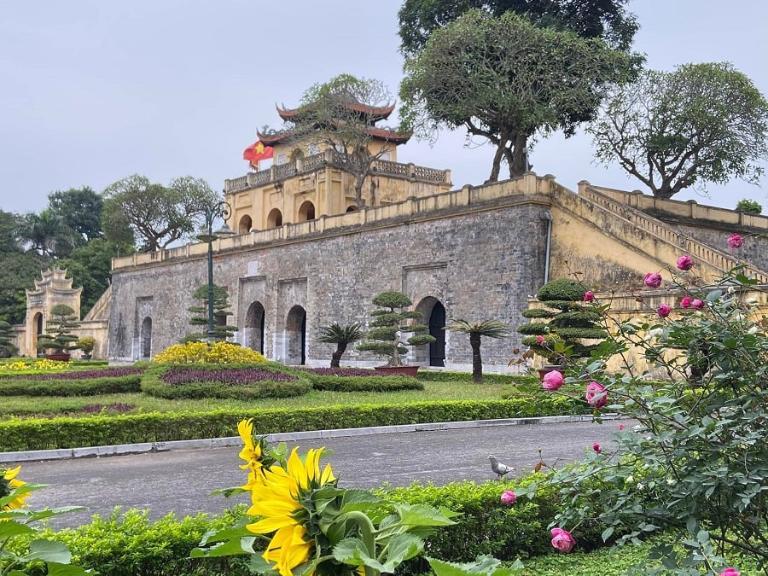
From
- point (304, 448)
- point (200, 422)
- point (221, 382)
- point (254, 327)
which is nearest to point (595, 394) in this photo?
point (304, 448)

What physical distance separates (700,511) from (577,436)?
828 centimetres

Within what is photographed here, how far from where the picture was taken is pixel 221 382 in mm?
14742

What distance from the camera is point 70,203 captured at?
2734 inches

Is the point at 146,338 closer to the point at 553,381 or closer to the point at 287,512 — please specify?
the point at 553,381

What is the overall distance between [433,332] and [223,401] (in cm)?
1251

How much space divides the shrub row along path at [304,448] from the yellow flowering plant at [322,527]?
173 inches

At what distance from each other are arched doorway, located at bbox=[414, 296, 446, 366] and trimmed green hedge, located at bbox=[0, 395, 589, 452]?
12.2 m

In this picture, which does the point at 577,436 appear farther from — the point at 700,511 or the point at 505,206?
the point at 505,206

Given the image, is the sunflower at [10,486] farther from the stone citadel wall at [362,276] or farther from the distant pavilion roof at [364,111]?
the distant pavilion roof at [364,111]

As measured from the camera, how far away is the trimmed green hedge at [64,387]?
1482 centimetres

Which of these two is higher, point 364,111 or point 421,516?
point 364,111

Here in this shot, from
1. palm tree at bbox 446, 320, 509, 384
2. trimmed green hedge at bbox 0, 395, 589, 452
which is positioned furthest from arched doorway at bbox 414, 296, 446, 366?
trimmed green hedge at bbox 0, 395, 589, 452

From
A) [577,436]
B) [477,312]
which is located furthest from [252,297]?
[577,436]

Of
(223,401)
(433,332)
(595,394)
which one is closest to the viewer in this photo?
(595,394)
